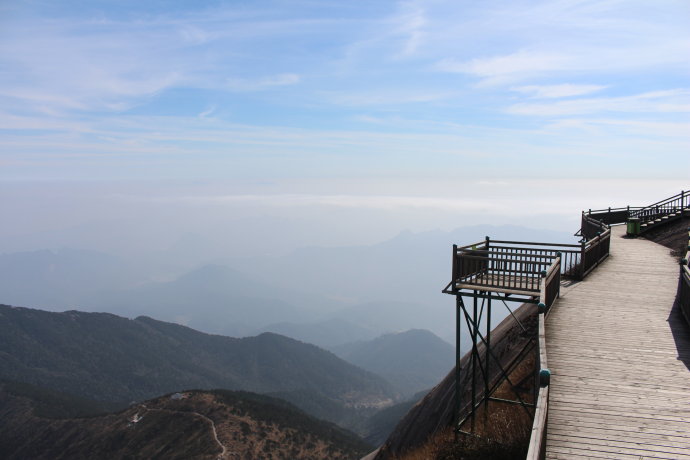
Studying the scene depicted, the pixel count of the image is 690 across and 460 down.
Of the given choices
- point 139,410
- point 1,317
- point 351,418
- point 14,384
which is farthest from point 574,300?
point 1,317

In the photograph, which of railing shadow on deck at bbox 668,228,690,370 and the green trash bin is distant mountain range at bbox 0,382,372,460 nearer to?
the green trash bin

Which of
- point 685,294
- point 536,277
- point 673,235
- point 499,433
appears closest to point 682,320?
point 685,294

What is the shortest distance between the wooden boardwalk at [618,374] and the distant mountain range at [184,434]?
6552cm

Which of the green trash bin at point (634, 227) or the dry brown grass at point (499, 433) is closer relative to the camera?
the dry brown grass at point (499, 433)

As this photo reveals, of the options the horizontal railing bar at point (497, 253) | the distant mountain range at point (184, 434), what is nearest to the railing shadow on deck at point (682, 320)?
the horizontal railing bar at point (497, 253)

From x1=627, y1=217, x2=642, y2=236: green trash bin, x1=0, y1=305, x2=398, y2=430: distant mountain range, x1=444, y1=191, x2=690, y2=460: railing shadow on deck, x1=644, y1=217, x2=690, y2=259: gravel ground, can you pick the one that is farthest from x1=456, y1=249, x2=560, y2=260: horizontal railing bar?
x1=0, y1=305, x2=398, y2=430: distant mountain range

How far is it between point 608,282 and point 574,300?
3.85 metres

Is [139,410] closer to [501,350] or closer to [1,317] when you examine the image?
[501,350]

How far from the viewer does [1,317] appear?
192 m

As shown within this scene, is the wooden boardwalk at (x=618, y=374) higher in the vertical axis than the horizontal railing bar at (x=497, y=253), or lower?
lower

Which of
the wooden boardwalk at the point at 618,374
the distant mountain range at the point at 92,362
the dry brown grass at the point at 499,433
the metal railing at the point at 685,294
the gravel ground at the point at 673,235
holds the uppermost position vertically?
the gravel ground at the point at 673,235

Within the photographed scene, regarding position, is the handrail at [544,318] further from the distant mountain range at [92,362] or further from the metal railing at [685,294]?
the distant mountain range at [92,362]

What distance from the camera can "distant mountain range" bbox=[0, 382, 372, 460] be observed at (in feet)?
236

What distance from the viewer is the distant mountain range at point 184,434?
71875 millimetres
